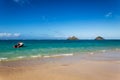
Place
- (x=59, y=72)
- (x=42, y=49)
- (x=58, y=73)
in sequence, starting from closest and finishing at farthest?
(x=58, y=73), (x=59, y=72), (x=42, y=49)

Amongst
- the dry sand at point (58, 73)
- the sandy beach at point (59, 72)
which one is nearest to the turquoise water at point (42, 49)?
the sandy beach at point (59, 72)

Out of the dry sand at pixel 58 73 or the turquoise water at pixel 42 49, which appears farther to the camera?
the turquoise water at pixel 42 49

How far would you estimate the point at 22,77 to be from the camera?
7539 mm

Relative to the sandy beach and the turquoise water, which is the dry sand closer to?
the sandy beach

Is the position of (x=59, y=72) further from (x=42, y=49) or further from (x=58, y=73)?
(x=42, y=49)

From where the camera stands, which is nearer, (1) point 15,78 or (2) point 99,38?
(1) point 15,78

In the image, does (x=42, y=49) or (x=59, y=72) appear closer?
(x=59, y=72)

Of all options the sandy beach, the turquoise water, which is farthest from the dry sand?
the turquoise water

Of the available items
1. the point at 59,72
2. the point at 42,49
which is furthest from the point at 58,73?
the point at 42,49

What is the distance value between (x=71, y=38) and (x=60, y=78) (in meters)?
148

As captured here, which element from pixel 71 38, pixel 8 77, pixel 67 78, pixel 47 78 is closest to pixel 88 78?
pixel 67 78

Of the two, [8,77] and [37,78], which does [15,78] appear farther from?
[37,78]

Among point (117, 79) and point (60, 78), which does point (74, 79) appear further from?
point (117, 79)

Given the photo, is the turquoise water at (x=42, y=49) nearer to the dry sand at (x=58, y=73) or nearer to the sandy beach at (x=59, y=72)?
the sandy beach at (x=59, y=72)
